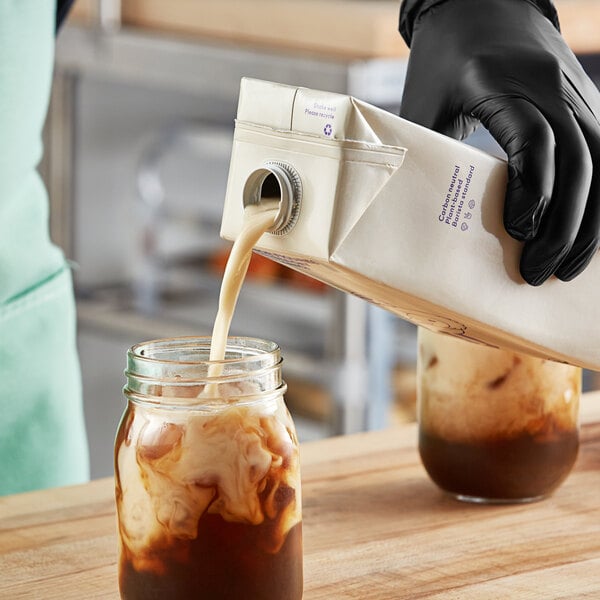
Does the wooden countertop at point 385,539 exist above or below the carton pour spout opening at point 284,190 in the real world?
below

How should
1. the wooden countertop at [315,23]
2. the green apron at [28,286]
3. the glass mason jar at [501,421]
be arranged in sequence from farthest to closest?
the wooden countertop at [315,23] → the green apron at [28,286] → the glass mason jar at [501,421]

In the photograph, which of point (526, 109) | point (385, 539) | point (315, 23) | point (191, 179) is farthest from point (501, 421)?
point (191, 179)

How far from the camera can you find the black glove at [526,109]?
32.9 inches

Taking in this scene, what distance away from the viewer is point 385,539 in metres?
0.94

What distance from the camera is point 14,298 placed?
1231 mm

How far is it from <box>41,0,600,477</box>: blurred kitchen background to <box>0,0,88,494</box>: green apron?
1.11m

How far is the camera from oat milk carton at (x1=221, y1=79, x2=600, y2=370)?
77cm

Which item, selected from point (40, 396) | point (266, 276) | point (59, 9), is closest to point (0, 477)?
point (40, 396)

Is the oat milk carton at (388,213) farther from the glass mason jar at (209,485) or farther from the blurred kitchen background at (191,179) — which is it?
the blurred kitchen background at (191,179)

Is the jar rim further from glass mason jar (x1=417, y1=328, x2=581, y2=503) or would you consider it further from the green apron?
the green apron

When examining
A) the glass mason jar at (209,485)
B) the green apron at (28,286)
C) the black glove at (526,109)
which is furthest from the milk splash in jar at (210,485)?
the green apron at (28,286)

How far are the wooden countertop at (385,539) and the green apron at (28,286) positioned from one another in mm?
217

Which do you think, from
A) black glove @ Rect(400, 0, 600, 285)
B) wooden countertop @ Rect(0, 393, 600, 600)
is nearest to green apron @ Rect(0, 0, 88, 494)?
wooden countertop @ Rect(0, 393, 600, 600)

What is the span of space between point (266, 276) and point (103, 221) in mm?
479
